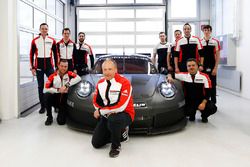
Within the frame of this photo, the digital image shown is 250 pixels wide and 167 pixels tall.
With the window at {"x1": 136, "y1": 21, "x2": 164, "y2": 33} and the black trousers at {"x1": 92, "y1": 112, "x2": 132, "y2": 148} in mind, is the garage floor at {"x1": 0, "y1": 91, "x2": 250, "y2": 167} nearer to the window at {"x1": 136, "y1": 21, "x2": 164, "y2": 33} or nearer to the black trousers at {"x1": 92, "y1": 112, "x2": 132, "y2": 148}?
the black trousers at {"x1": 92, "y1": 112, "x2": 132, "y2": 148}

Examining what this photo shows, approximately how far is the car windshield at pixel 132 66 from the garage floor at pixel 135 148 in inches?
42.1

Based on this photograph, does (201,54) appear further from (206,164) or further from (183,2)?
(183,2)

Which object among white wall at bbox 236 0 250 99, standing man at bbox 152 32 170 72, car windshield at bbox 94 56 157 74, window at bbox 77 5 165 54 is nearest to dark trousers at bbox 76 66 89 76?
car windshield at bbox 94 56 157 74

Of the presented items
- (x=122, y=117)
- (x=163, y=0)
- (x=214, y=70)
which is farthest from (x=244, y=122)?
(x=163, y=0)

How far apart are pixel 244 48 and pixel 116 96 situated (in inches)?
197

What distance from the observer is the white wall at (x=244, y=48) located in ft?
21.4

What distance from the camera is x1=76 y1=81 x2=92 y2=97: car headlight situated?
3575 millimetres

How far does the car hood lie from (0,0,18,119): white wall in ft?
4.46

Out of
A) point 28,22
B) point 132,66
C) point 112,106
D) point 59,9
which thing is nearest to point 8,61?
point 28,22

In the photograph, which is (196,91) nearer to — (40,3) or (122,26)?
(40,3)

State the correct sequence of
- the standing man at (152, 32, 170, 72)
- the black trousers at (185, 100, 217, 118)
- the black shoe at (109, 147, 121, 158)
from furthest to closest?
the standing man at (152, 32, 170, 72), the black trousers at (185, 100, 217, 118), the black shoe at (109, 147, 121, 158)

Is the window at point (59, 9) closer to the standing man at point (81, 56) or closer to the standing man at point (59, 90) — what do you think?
the standing man at point (81, 56)

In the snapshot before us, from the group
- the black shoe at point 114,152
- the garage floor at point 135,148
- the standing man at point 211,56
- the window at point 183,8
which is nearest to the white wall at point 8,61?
the garage floor at point 135,148

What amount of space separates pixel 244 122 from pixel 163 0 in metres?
7.28
